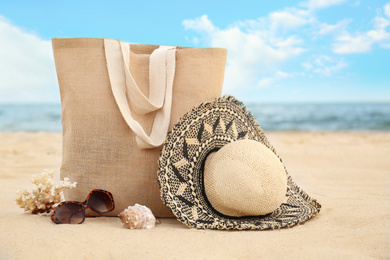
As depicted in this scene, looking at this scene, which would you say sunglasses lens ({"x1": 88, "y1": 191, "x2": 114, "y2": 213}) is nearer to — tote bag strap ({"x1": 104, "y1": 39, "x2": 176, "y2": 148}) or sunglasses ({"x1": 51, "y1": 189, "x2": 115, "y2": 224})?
sunglasses ({"x1": 51, "y1": 189, "x2": 115, "y2": 224})

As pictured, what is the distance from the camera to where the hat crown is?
1715 mm

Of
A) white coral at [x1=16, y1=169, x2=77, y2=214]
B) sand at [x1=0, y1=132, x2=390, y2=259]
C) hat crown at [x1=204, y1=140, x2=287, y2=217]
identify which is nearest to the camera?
sand at [x1=0, y1=132, x2=390, y2=259]

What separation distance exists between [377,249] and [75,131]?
5.09 feet

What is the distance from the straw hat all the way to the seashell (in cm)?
11

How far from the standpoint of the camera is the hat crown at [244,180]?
1.71m

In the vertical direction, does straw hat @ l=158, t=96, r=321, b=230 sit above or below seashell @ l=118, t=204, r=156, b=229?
above

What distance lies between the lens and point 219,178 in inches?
68.6

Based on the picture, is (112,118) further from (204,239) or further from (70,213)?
(204,239)

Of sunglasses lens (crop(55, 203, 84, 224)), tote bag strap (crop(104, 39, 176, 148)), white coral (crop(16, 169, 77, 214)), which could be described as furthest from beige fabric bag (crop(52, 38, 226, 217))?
sunglasses lens (crop(55, 203, 84, 224))

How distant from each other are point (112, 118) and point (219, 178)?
696 millimetres

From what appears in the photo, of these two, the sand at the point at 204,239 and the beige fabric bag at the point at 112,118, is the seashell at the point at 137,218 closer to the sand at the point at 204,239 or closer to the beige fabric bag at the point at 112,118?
the sand at the point at 204,239

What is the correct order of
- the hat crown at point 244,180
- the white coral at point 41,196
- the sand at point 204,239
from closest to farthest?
the sand at point 204,239
the hat crown at point 244,180
the white coral at point 41,196

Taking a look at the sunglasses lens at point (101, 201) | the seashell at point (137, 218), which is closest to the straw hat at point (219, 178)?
the seashell at point (137, 218)

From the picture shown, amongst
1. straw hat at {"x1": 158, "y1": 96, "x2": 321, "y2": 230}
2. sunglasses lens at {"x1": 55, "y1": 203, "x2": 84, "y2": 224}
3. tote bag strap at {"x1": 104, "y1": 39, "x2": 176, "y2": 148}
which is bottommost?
sunglasses lens at {"x1": 55, "y1": 203, "x2": 84, "y2": 224}
